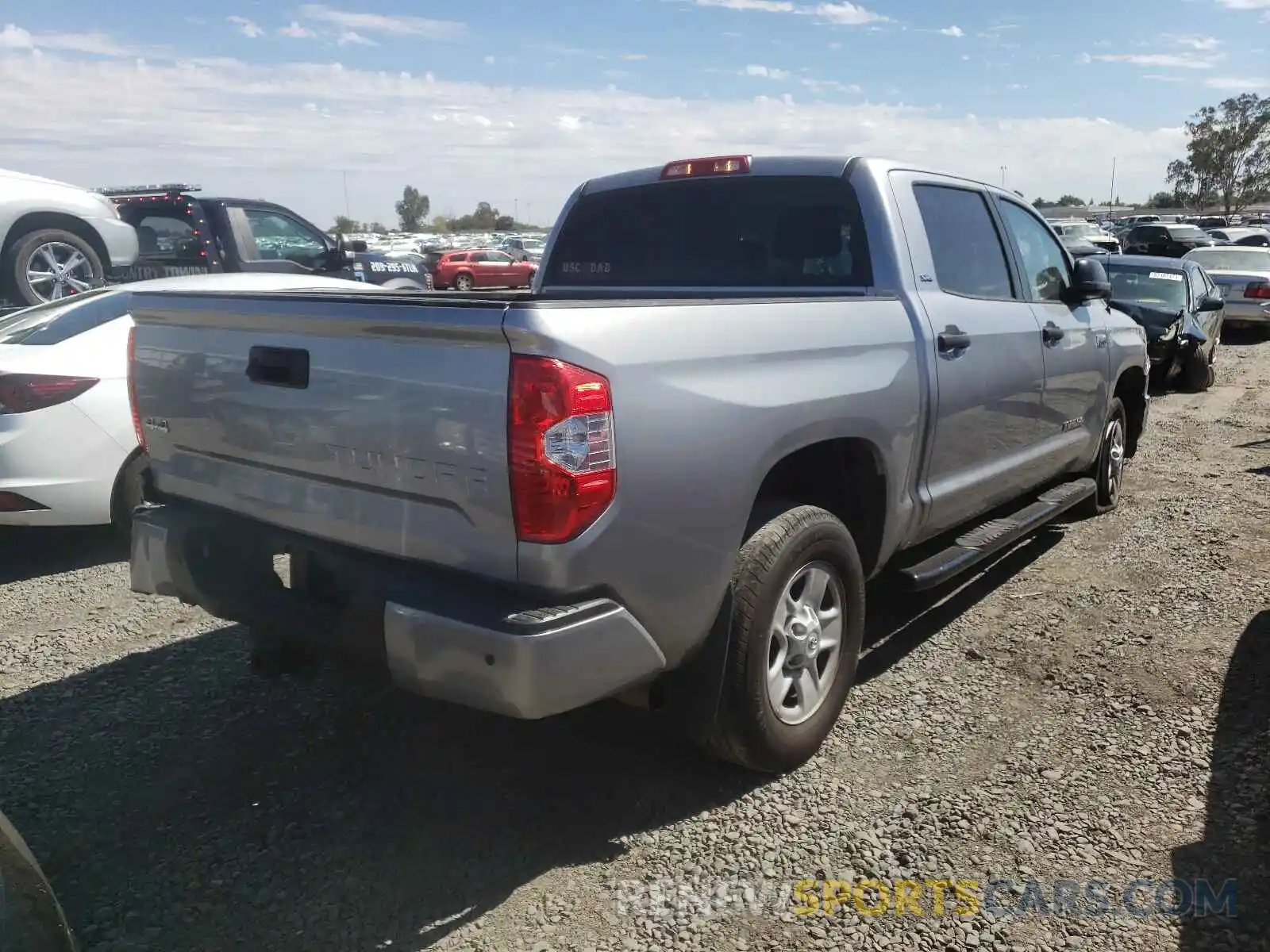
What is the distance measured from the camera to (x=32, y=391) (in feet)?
16.8

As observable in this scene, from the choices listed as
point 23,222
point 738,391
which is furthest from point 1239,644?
point 23,222

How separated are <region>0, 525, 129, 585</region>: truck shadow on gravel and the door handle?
4.51 m

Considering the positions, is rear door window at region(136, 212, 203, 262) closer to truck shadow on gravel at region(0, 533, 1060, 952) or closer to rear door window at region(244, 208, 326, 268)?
rear door window at region(244, 208, 326, 268)

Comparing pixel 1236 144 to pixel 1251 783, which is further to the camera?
pixel 1236 144

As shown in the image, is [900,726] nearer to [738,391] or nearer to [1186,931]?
[1186,931]

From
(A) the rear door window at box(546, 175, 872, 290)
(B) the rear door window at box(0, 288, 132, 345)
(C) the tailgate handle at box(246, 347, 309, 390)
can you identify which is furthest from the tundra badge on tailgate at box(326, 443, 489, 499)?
(B) the rear door window at box(0, 288, 132, 345)

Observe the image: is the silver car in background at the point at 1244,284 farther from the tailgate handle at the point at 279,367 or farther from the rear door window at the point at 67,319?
the tailgate handle at the point at 279,367

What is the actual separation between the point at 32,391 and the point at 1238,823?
17.6ft

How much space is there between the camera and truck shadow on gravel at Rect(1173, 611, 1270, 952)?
8.52 ft

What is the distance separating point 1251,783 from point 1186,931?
2.87 feet

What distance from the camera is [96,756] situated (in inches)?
137

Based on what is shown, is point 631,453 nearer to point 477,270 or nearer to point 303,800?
point 303,800

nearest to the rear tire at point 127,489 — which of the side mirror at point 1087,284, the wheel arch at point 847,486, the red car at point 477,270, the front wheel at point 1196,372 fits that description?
the wheel arch at point 847,486

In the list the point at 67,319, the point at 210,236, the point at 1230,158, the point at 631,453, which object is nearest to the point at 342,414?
the point at 631,453
